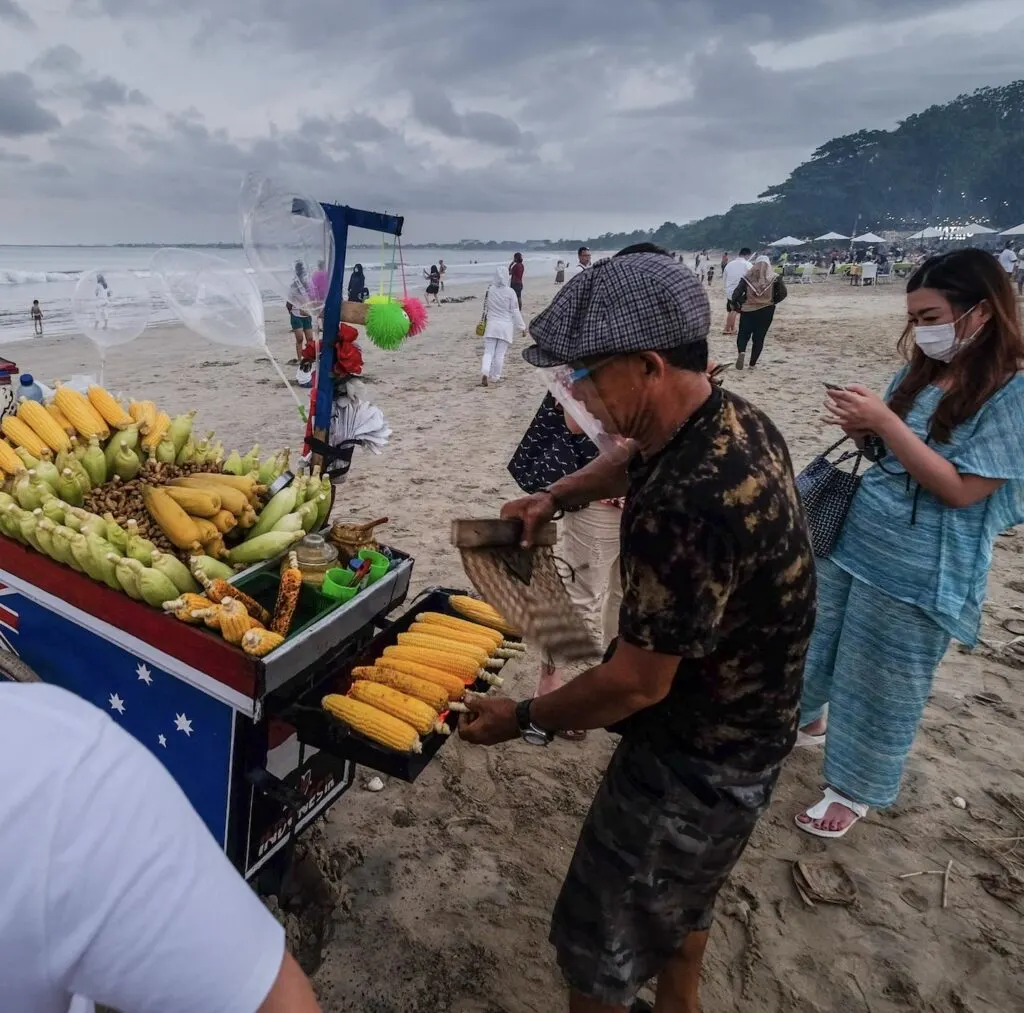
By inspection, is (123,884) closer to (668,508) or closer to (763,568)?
(668,508)

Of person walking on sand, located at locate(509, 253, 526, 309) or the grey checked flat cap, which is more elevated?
person walking on sand, located at locate(509, 253, 526, 309)

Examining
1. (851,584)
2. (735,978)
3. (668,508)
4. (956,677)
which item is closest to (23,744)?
(668,508)

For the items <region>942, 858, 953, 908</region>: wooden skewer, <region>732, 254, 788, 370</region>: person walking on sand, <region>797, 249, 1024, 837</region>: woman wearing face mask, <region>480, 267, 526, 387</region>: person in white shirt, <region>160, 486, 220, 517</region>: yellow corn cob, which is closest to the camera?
<region>797, 249, 1024, 837</region>: woman wearing face mask

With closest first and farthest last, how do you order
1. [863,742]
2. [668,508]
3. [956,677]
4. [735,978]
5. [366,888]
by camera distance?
[668,508] < [735,978] < [366,888] < [863,742] < [956,677]

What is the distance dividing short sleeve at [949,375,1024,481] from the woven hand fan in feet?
5.15

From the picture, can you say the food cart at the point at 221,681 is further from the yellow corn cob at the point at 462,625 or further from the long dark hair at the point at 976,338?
the long dark hair at the point at 976,338

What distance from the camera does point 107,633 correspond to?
88.4 inches

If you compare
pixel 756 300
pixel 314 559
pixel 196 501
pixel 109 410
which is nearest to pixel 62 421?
pixel 109 410

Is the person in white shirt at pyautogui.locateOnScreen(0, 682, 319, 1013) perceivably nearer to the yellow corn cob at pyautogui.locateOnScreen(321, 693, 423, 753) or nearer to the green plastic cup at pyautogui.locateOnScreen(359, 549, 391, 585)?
Result: the yellow corn cob at pyautogui.locateOnScreen(321, 693, 423, 753)

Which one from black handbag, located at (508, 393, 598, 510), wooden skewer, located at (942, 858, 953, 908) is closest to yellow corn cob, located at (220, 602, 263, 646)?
black handbag, located at (508, 393, 598, 510)

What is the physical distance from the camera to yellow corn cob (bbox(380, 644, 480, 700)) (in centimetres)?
234

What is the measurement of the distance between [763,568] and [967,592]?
1.68 m

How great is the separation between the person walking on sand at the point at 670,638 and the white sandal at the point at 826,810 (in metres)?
1.46

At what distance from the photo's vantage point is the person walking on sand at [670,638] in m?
1.43
